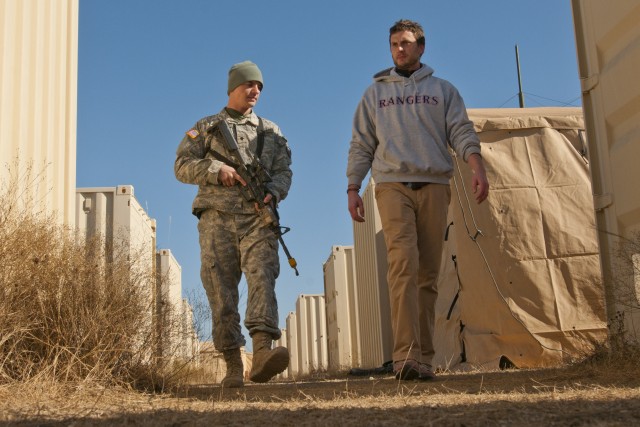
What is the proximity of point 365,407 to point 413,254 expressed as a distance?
5.80ft

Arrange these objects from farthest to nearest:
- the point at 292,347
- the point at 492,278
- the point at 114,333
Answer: the point at 292,347 → the point at 492,278 → the point at 114,333

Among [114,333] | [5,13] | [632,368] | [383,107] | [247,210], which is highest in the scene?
[5,13]

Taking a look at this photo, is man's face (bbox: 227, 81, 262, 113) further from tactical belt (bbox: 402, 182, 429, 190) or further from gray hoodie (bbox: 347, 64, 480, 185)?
tactical belt (bbox: 402, 182, 429, 190)

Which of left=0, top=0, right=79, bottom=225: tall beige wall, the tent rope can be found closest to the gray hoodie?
the tent rope

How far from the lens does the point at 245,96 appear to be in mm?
5609

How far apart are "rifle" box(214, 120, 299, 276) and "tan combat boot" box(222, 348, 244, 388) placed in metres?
0.67

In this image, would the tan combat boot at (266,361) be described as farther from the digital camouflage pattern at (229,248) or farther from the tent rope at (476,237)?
the tent rope at (476,237)

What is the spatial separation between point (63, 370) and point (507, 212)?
3.80m

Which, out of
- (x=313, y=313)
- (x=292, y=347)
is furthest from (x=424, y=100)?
(x=292, y=347)

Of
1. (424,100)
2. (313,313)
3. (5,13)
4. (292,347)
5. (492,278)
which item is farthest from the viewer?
(292,347)

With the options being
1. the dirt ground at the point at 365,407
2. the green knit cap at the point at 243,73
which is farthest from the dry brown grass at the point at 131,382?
the green knit cap at the point at 243,73

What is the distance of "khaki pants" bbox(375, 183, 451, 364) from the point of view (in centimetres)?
461

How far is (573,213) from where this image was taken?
668 centimetres

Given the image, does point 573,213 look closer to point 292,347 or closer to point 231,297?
point 231,297
